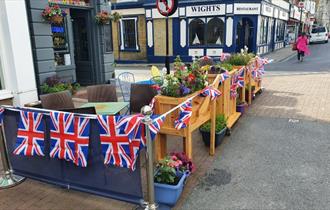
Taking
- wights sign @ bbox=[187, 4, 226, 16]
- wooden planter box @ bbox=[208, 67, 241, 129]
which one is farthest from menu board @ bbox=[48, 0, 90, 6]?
wights sign @ bbox=[187, 4, 226, 16]

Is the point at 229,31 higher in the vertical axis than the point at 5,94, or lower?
higher

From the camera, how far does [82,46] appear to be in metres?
9.77

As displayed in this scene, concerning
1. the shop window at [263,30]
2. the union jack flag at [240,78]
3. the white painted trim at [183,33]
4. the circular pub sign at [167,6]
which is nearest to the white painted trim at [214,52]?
the white painted trim at [183,33]

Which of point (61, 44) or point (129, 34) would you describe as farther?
point (129, 34)

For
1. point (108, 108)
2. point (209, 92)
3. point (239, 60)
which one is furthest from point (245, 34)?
point (108, 108)

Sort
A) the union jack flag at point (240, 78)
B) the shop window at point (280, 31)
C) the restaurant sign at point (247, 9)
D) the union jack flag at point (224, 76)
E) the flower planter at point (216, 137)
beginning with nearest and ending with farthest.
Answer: the flower planter at point (216, 137) < the union jack flag at point (224, 76) < the union jack flag at point (240, 78) < the restaurant sign at point (247, 9) < the shop window at point (280, 31)

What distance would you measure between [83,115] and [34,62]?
4.88 metres

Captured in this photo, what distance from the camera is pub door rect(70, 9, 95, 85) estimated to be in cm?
Answer: 931

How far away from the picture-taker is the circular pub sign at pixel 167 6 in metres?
6.51

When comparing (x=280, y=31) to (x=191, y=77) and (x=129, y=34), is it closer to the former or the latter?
(x=129, y=34)

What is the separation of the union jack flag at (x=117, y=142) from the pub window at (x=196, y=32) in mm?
15730

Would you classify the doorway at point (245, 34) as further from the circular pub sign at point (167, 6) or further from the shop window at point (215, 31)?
the circular pub sign at point (167, 6)

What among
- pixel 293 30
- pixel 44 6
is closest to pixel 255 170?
pixel 44 6

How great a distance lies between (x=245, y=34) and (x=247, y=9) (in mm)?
2083
